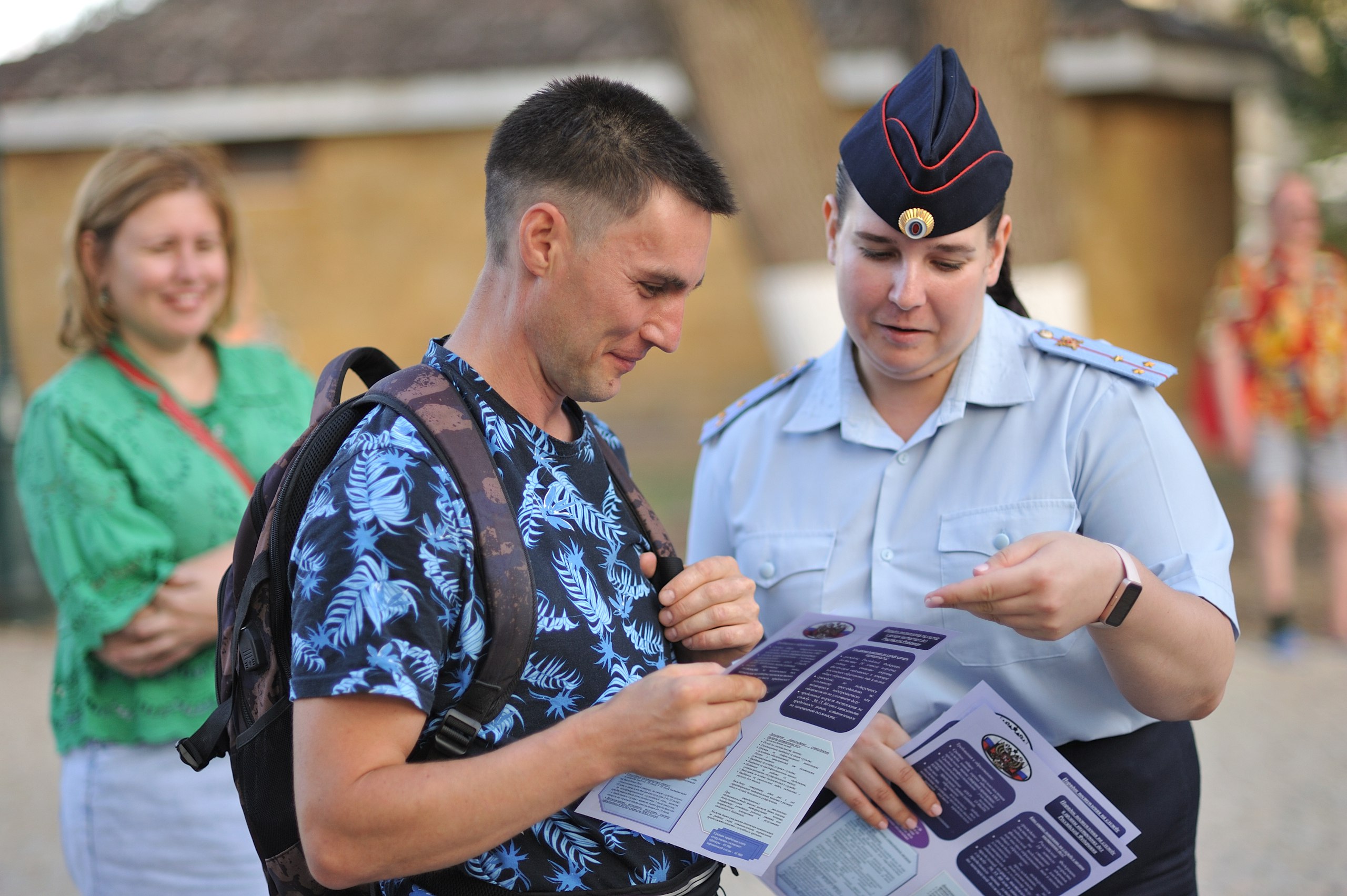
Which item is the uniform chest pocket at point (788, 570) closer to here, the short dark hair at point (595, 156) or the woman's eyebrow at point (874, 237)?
the woman's eyebrow at point (874, 237)

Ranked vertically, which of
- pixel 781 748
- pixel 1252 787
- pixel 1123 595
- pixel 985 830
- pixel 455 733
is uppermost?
pixel 1123 595

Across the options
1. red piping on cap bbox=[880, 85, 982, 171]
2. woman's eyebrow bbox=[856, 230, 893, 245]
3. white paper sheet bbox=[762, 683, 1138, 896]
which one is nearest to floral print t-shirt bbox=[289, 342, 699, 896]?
white paper sheet bbox=[762, 683, 1138, 896]

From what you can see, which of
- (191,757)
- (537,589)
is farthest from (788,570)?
(191,757)

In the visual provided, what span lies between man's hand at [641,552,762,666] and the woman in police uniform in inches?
13.0

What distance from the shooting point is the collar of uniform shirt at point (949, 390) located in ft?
6.91

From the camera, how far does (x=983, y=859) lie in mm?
1871

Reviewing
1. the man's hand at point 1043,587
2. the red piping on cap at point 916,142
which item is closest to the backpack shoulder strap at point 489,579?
the man's hand at point 1043,587

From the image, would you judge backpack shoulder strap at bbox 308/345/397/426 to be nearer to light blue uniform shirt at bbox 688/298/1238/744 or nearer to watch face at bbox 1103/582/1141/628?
light blue uniform shirt at bbox 688/298/1238/744

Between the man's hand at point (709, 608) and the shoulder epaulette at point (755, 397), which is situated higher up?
the shoulder epaulette at point (755, 397)

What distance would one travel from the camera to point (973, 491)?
2.07 metres

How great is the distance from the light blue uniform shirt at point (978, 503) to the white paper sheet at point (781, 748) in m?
0.29

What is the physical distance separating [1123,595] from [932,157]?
782 millimetres

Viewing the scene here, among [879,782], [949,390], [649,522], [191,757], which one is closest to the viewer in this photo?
[191,757]

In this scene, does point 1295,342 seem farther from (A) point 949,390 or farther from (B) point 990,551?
(B) point 990,551
